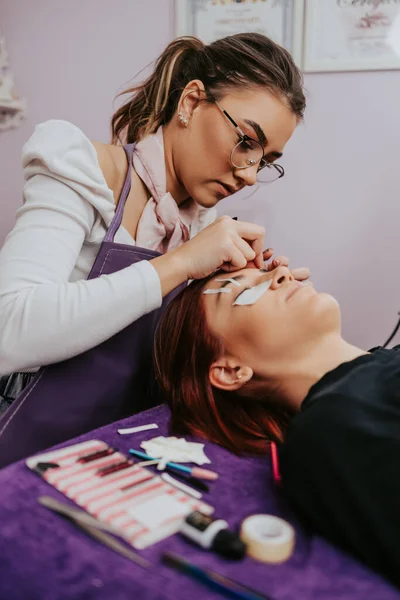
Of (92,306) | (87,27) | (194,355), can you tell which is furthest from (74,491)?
(87,27)

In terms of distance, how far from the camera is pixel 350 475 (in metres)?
0.68

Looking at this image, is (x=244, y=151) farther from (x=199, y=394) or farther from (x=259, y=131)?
(x=199, y=394)

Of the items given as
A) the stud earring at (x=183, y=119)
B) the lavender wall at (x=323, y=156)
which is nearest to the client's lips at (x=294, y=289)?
the stud earring at (x=183, y=119)

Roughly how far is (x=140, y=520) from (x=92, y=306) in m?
0.37

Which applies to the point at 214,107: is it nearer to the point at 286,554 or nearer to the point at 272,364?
the point at 272,364

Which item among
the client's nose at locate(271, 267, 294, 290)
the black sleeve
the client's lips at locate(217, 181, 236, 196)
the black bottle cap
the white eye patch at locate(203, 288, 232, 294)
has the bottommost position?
the black bottle cap

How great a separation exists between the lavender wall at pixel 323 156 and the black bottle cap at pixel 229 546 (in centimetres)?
133

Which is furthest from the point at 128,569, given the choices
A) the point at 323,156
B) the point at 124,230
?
the point at 323,156

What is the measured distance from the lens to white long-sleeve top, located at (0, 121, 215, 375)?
0.91 meters

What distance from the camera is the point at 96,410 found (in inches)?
42.7

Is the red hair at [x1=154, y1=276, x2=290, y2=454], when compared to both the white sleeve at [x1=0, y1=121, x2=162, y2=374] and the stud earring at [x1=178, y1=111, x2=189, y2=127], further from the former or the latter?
the stud earring at [x1=178, y1=111, x2=189, y2=127]

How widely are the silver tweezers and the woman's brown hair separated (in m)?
0.89

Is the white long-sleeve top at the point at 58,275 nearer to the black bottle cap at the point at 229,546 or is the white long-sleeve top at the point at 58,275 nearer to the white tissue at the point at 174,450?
the white tissue at the point at 174,450

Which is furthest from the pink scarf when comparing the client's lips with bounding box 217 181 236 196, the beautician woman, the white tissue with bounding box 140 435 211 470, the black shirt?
the black shirt
